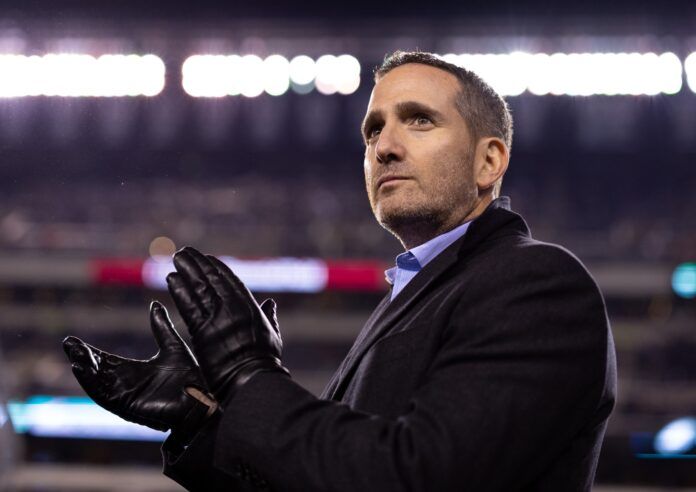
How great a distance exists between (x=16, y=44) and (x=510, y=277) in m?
2.20

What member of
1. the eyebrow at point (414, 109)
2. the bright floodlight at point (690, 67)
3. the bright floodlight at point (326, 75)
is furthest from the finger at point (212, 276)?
the bright floodlight at point (326, 75)

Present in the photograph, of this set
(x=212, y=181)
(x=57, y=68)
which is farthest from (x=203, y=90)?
(x=57, y=68)

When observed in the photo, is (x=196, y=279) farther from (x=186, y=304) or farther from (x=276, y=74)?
(x=276, y=74)

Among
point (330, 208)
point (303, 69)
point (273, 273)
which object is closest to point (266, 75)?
point (303, 69)

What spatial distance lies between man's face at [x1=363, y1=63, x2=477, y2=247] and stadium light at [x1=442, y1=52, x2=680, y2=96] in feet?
41.1

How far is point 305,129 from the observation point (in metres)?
16.8

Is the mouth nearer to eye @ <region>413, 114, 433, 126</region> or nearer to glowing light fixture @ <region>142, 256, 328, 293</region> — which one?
eye @ <region>413, 114, 433, 126</region>

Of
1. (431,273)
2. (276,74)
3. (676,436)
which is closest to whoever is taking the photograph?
(431,273)

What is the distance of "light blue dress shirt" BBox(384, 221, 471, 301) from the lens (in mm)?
1464

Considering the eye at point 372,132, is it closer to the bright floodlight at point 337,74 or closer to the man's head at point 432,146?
the man's head at point 432,146

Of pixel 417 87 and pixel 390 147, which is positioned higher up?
pixel 417 87

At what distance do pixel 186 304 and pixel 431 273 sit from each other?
381 millimetres

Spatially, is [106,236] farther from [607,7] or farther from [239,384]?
[239,384]

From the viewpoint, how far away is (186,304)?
3.84ft
